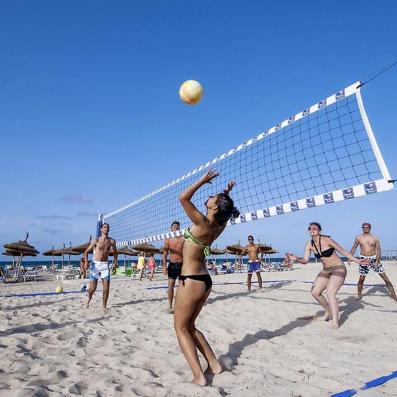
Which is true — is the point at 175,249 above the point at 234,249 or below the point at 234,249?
below

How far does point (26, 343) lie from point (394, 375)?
3242 millimetres

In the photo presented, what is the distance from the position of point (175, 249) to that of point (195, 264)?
3.55m

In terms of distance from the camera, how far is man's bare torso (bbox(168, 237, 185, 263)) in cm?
605

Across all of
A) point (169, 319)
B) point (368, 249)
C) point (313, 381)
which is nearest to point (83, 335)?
point (169, 319)

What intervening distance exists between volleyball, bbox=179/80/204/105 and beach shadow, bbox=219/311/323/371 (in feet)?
10.4

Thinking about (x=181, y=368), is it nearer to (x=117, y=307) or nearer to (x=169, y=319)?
(x=169, y=319)

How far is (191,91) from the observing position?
4949 mm

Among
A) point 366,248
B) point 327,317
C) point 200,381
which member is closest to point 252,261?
point 366,248

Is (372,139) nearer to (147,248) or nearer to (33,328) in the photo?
(33,328)

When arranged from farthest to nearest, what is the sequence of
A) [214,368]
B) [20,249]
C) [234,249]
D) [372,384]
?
[234,249] < [20,249] < [214,368] < [372,384]

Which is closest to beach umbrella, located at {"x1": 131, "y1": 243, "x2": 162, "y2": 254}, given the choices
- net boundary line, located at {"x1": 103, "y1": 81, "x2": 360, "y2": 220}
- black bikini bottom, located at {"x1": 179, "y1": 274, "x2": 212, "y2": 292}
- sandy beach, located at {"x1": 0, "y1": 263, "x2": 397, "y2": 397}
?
net boundary line, located at {"x1": 103, "y1": 81, "x2": 360, "y2": 220}

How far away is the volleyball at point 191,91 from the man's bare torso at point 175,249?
2.43 metres

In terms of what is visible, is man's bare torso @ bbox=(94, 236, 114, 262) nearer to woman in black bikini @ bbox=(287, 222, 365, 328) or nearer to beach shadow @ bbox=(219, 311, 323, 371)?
beach shadow @ bbox=(219, 311, 323, 371)

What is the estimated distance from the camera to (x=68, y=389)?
236cm
